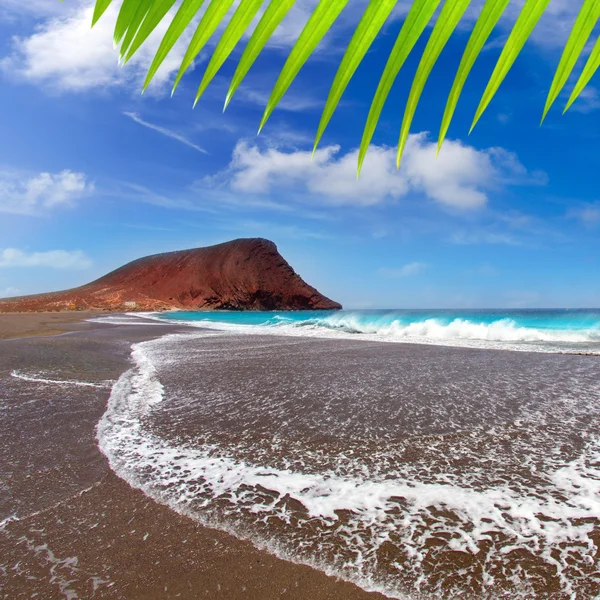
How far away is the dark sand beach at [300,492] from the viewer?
191 cm

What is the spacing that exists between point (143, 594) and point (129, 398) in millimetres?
3795

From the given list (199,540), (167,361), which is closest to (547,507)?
(199,540)

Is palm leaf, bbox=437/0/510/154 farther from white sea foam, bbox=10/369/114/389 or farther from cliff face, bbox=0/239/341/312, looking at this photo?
cliff face, bbox=0/239/341/312

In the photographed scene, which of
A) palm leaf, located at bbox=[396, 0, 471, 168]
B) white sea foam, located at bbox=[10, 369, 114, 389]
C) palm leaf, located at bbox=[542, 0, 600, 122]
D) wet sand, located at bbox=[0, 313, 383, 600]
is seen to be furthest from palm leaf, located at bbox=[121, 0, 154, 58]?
white sea foam, located at bbox=[10, 369, 114, 389]

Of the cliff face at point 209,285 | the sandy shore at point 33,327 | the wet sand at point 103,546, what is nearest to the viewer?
the wet sand at point 103,546

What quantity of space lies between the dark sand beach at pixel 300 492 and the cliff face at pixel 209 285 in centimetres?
6574

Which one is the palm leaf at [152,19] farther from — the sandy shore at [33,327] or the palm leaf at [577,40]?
the sandy shore at [33,327]

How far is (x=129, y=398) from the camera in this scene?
5.36 m

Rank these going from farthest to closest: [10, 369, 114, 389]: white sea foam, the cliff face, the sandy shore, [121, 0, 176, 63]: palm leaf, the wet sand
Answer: the cliff face → the sandy shore → [10, 369, 114, 389]: white sea foam → the wet sand → [121, 0, 176, 63]: palm leaf

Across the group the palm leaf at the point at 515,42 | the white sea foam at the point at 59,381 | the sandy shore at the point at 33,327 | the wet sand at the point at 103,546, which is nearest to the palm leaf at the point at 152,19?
the palm leaf at the point at 515,42

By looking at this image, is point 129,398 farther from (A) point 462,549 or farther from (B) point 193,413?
(A) point 462,549

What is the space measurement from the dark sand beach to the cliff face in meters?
65.7

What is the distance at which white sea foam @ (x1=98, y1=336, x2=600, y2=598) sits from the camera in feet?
6.63

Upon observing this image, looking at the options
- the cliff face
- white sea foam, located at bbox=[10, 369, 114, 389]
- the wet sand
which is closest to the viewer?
the wet sand
